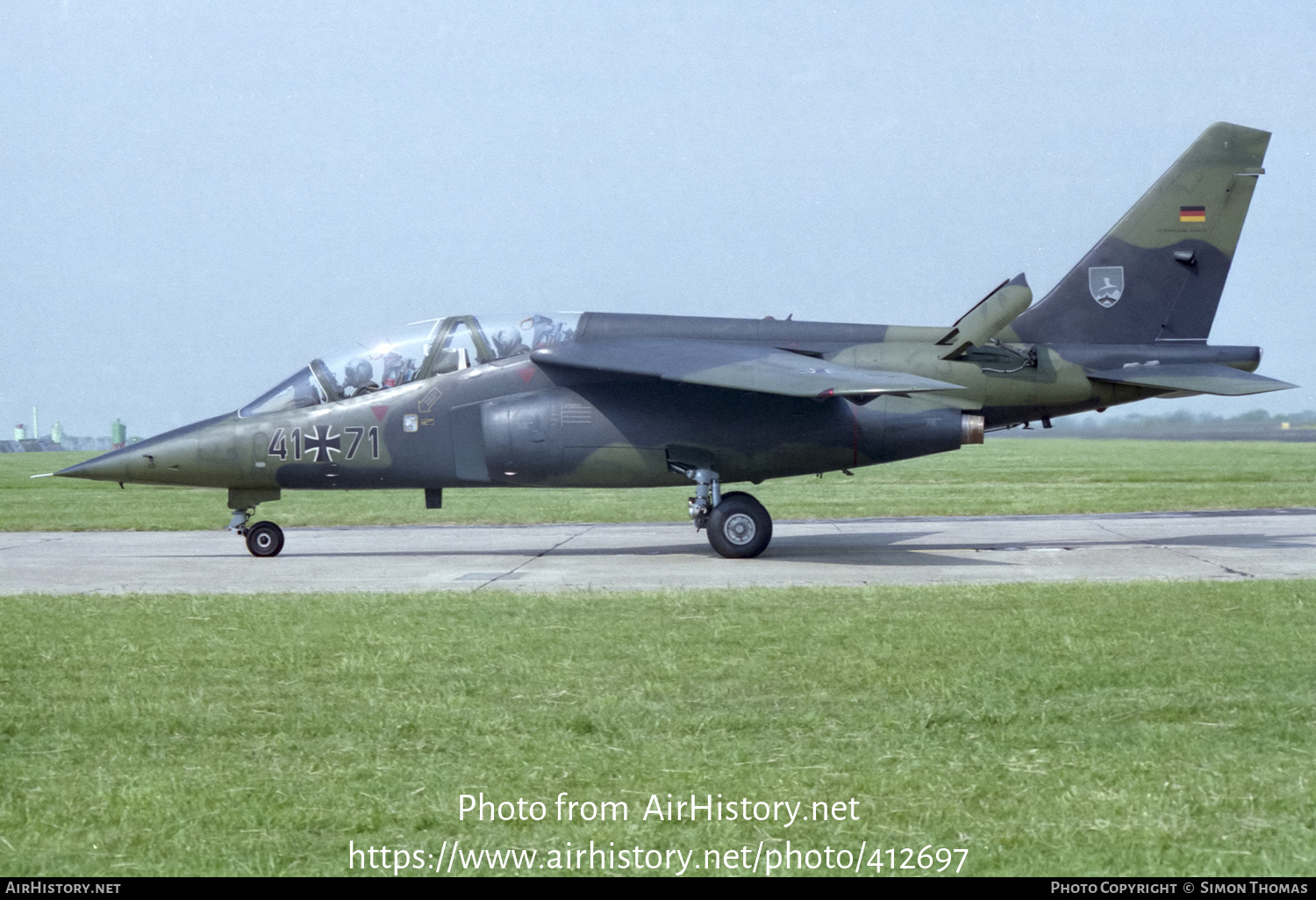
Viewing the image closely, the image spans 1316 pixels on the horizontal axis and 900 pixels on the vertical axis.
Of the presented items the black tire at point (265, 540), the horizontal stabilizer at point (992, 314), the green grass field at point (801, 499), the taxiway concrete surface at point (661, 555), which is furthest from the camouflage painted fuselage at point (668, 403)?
the green grass field at point (801, 499)

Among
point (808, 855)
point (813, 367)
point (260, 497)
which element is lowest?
point (808, 855)

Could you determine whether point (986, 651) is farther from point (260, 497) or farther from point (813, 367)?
point (260, 497)

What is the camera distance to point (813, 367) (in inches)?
549

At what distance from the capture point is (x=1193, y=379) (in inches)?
614

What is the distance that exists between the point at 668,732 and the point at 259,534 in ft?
37.4

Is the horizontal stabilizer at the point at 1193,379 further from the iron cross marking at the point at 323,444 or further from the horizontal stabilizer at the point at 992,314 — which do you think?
the iron cross marking at the point at 323,444

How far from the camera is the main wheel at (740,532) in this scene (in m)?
14.8

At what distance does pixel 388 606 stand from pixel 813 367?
604cm

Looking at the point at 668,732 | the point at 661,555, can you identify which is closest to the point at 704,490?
the point at 661,555

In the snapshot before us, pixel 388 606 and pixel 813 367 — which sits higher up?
pixel 813 367

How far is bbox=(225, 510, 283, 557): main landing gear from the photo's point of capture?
15.8 m

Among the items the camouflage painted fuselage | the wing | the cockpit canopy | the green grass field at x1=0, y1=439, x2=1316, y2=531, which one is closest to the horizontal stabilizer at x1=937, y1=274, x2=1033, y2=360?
the camouflage painted fuselage

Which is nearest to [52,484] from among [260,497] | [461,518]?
[461,518]

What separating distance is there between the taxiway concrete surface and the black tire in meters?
0.24
